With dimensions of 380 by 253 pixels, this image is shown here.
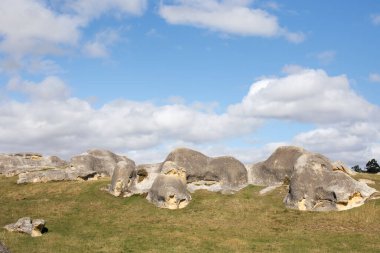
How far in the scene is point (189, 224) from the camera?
50.8 meters

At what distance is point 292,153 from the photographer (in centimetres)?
6619

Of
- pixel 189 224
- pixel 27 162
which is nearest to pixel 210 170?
pixel 189 224

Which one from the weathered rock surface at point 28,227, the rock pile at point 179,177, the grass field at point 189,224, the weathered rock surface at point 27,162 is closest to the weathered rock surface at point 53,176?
the grass field at point 189,224

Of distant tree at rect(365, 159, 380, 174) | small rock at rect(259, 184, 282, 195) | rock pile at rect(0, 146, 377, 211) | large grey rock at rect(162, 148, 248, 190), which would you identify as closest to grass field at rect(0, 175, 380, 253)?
small rock at rect(259, 184, 282, 195)

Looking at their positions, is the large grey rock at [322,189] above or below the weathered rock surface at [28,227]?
above

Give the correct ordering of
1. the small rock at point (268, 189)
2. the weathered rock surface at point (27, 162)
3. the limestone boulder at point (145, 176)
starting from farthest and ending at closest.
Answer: the weathered rock surface at point (27, 162), the limestone boulder at point (145, 176), the small rock at point (268, 189)

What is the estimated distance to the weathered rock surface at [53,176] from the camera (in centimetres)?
7369

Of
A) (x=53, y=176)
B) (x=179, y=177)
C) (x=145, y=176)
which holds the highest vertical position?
(x=53, y=176)

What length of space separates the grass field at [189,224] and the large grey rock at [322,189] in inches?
59.5

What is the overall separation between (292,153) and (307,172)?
11.5 meters

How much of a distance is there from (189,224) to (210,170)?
17.6 metres

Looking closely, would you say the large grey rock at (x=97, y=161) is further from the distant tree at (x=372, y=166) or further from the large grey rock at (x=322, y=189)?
the distant tree at (x=372, y=166)

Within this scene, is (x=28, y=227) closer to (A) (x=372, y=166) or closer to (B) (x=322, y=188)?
(B) (x=322, y=188)

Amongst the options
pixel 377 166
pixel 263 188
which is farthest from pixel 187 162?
pixel 377 166
